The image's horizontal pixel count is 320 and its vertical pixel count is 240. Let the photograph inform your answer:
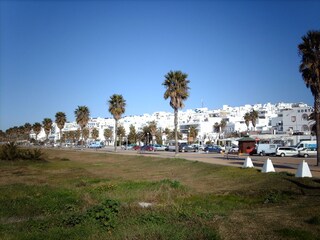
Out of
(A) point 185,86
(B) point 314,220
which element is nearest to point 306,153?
(A) point 185,86

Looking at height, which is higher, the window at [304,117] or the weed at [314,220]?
the window at [304,117]

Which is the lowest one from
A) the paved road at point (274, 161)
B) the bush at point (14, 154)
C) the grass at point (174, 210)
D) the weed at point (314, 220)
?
the grass at point (174, 210)

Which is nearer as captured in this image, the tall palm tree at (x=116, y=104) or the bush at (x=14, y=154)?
the bush at (x=14, y=154)

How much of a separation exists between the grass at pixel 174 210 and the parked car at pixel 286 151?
106 feet

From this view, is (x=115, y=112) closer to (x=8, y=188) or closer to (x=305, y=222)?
(x=8, y=188)

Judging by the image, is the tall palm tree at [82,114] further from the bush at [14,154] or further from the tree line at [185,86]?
the bush at [14,154]

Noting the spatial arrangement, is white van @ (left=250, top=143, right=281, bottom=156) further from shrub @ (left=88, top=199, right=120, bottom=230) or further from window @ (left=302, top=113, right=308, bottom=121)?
window @ (left=302, top=113, right=308, bottom=121)

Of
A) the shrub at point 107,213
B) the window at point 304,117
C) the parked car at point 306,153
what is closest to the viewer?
the shrub at point 107,213

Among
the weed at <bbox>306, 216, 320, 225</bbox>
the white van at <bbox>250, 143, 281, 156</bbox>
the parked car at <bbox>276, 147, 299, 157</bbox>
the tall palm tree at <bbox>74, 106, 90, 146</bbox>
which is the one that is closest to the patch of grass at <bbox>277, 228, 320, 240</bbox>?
the weed at <bbox>306, 216, 320, 225</bbox>

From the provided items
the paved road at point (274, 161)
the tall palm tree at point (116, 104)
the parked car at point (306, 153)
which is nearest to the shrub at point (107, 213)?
the paved road at point (274, 161)

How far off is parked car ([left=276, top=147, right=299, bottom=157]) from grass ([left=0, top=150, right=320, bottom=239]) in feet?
106

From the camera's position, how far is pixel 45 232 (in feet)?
32.7

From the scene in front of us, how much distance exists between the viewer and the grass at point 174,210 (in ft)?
31.4

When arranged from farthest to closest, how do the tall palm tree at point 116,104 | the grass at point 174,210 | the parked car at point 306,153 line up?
the tall palm tree at point 116,104, the parked car at point 306,153, the grass at point 174,210
